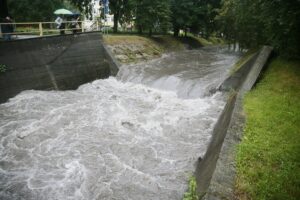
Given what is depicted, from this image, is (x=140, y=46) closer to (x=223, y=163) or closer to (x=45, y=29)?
(x=45, y=29)

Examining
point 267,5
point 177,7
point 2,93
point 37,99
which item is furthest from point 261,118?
point 177,7

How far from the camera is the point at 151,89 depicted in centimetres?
1709

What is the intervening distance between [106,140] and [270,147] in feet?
18.2

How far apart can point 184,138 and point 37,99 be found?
26.1 feet

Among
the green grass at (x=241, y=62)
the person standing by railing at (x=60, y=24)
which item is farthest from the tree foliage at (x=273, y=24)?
the person standing by railing at (x=60, y=24)

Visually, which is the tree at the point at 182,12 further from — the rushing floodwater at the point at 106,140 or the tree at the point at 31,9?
the rushing floodwater at the point at 106,140

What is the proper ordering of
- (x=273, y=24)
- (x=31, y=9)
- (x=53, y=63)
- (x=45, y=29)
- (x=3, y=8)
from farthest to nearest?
(x=31, y=9)
(x=45, y=29)
(x=3, y=8)
(x=53, y=63)
(x=273, y=24)

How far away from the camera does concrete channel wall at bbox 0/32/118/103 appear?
47.8 feet

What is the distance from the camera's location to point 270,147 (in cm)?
680

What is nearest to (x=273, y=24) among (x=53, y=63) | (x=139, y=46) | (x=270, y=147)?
(x=270, y=147)

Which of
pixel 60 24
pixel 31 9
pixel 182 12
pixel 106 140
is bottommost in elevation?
pixel 106 140

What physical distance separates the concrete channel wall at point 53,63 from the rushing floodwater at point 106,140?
706mm

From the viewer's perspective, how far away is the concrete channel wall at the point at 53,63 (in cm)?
1455

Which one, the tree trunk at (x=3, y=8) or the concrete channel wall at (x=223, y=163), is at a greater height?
the tree trunk at (x=3, y=8)
